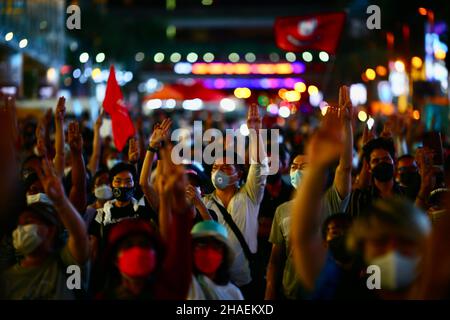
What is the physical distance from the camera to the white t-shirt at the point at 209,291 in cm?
548

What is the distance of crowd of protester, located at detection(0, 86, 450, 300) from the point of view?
4.50 metres

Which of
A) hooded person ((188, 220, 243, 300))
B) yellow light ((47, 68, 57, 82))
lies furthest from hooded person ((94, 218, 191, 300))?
yellow light ((47, 68, 57, 82))

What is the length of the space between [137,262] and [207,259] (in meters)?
0.71

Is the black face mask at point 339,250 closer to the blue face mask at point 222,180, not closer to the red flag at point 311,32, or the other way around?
the blue face mask at point 222,180

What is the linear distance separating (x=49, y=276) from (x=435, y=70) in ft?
97.1

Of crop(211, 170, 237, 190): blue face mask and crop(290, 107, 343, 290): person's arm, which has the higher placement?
crop(211, 170, 237, 190): blue face mask

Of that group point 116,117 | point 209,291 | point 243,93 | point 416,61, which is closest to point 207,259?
point 209,291

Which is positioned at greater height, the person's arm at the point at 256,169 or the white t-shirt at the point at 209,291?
the person's arm at the point at 256,169

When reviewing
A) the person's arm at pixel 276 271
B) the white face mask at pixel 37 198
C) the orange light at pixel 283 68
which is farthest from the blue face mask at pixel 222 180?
the orange light at pixel 283 68

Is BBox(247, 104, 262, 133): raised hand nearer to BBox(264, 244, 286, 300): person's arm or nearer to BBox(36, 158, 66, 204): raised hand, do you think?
BBox(264, 244, 286, 300): person's arm

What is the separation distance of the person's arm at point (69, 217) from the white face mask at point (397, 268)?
193 cm

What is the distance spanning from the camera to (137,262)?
5.06m

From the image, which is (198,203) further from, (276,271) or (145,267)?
(145,267)
